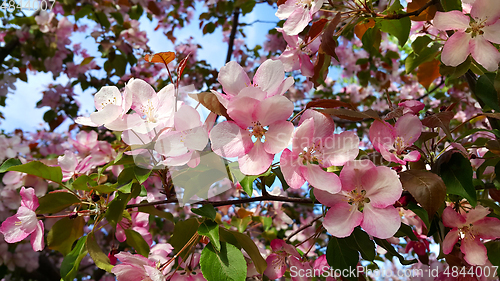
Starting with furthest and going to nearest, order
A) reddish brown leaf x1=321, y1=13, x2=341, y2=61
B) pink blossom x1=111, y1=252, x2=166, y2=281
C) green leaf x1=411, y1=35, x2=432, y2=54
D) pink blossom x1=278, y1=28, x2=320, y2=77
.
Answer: green leaf x1=411, y1=35, x2=432, y2=54
pink blossom x1=278, y1=28, x2=320, y2=77
reddish brown leaf x1=321, y1=13, x2=341, y2=61
pink blossom x1=111, y1=252, x2=166, y2=281

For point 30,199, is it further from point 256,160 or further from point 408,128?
point 408,128

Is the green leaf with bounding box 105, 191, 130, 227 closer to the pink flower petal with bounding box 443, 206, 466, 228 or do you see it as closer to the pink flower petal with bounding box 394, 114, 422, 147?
the pink flower petal with bounding box 394, 114, 422, 147

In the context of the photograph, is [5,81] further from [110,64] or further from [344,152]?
[344,152]

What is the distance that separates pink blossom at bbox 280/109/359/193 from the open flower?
0.44 metres

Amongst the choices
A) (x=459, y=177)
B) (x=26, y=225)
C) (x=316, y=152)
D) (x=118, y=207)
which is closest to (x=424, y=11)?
(x=459, y=177)

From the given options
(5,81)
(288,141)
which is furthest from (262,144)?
(5,81)

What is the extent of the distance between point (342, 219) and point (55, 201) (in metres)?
0.68

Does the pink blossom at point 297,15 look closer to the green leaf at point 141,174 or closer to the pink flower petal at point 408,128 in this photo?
the pink flower petal at point 408,128

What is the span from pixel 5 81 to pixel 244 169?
2.77 meters

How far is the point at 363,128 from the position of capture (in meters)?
3.10

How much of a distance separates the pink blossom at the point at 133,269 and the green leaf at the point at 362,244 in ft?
1.44

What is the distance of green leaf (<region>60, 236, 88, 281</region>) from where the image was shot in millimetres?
679

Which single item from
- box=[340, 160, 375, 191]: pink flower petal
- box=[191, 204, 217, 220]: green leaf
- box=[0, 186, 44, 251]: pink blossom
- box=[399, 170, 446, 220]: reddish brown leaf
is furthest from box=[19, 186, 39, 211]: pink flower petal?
box=[399, 170, 446, 220]: reddish brown leaf

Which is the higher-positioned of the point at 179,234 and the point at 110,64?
the point at 110,64
